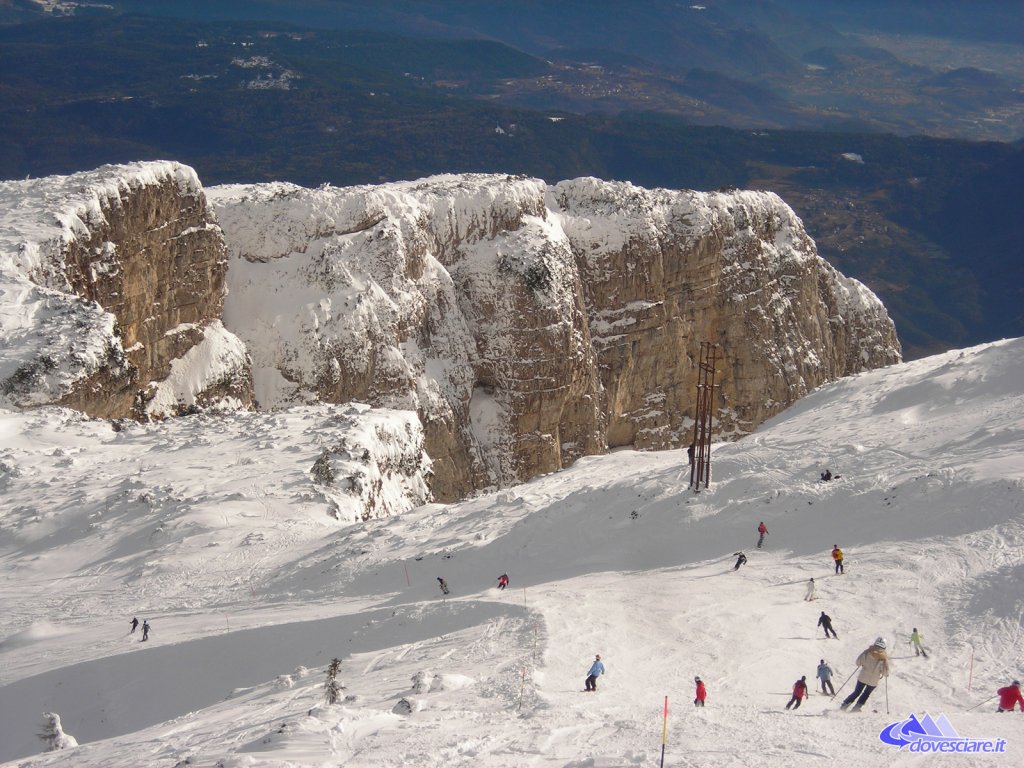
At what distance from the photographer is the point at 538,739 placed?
60.4 feet

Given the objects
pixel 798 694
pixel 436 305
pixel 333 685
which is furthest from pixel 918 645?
pixel 436 305

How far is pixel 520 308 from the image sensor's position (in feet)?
192

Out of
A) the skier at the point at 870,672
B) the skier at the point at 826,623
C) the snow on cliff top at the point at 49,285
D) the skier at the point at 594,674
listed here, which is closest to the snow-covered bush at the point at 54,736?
the skier at the point at 594,674

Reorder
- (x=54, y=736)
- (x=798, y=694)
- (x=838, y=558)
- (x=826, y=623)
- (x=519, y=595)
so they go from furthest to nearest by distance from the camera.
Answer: (x=519, y=595)
(x=838, y=558)
(x=826, y=623)
(x=54, y=736)
(x=798, y=694)

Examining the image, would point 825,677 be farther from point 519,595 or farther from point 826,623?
point 519,595

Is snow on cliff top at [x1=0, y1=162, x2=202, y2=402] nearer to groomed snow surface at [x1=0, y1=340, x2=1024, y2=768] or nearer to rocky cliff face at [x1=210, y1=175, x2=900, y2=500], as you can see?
groomed snow surface at [x1=0, y1=340, x2=1024, y2=768]

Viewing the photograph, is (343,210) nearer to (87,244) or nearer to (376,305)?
(376,305)

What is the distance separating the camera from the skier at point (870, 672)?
64.0ft

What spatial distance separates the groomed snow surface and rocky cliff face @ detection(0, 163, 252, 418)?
228cm

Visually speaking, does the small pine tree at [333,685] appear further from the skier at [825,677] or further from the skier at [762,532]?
the skier at [762,532]

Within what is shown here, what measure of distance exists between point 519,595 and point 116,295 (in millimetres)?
25722

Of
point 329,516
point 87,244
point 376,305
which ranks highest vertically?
point 87,244

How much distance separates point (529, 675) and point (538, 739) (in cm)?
333

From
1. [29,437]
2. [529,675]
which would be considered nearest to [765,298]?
[29,437]
